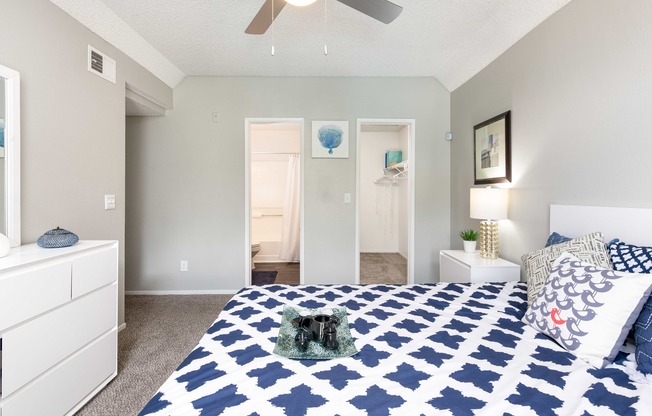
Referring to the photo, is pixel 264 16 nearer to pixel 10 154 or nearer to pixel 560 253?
pixel 10 154

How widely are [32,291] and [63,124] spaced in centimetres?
123

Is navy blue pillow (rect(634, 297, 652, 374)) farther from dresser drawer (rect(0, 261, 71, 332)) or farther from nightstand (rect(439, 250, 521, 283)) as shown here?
dresser drawer (rect(0, 261, 71, 332))

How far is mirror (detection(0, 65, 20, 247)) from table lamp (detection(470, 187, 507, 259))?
3.12 meters

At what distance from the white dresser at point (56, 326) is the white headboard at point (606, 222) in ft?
9.26

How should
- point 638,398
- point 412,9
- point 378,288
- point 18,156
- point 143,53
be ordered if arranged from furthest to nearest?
point 143,53 → point 412,9 → point 378,288 → point 18,156 → point 638,398

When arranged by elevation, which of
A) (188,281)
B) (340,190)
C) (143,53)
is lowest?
(188,281)

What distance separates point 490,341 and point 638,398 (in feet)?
1.32

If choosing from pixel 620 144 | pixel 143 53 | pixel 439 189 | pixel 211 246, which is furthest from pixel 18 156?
pixel 439 189

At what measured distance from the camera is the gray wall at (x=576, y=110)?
1.43m

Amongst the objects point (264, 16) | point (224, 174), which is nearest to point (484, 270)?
point (264, 16)

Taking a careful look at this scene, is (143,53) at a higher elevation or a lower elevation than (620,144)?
higher

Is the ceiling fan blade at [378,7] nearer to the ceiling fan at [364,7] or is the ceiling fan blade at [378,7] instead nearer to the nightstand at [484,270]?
the ceiling fan at [364,7]

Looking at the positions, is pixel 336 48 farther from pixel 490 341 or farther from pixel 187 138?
pixel 490 341

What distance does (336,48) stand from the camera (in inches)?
108
